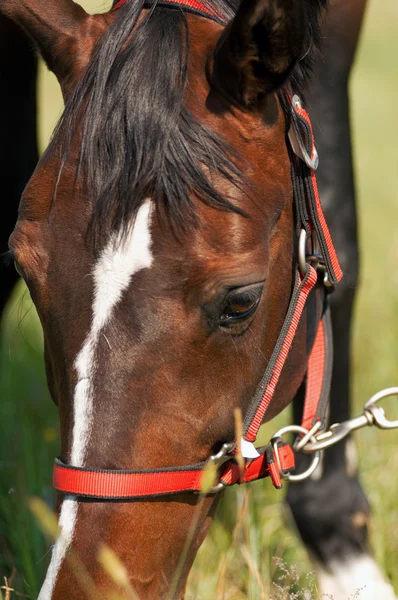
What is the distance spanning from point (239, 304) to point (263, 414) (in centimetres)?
31

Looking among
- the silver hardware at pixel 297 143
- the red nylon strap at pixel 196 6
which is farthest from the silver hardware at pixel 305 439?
the red nylon strap at pixel 196 6

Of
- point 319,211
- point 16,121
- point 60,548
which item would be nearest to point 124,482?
point 60,548

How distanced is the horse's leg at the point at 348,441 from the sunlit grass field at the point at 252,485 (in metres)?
0.10

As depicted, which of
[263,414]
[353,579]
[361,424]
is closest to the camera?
[263,414]

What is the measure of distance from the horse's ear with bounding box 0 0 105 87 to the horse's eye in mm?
673

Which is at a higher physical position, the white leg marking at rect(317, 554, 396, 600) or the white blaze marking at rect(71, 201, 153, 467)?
the white blaze marking at rect(71, 201, 153, 467)

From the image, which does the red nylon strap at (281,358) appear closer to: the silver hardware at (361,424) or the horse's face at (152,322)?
the horse's face at (152,322)

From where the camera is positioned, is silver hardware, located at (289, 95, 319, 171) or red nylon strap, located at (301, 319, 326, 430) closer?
silver hardware, located at (289, 95, 319, 171)

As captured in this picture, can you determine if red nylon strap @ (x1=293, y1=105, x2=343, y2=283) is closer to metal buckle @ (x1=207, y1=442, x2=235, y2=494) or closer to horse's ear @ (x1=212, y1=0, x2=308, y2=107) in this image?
horse's ear @ (x1=212, y1=0, x2=308, y2=107)

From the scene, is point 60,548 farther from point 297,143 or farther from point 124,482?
point 297,143

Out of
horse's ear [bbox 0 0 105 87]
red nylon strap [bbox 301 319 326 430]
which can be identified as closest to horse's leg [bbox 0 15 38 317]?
horse's ear [bbox 0 0 105 87]

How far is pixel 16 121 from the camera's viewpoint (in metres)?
2.67

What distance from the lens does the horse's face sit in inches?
60.1

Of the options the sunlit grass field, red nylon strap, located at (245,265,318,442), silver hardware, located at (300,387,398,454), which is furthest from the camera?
the sunlit grass field
